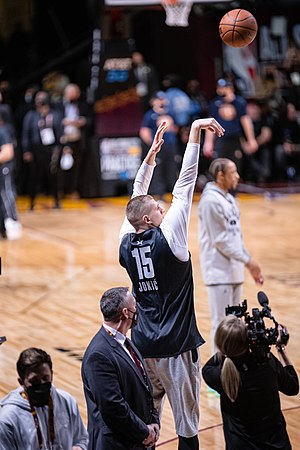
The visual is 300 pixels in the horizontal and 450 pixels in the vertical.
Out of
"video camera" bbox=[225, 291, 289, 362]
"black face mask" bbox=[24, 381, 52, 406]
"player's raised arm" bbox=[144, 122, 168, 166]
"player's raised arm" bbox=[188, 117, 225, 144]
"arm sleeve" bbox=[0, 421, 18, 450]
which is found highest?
"player's raised arm" bbox=[188, 117, 225, 144]

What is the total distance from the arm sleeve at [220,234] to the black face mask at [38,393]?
339 centimetres

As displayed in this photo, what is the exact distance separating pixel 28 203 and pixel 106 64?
11.6 feet

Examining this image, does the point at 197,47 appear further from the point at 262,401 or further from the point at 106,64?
the point at 262,401

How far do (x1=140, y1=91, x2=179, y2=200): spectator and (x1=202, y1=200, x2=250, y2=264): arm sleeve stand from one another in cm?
1036

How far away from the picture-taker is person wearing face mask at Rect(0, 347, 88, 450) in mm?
5359

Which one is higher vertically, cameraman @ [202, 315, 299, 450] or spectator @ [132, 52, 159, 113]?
spectator @ [132, 52, 159, 113]

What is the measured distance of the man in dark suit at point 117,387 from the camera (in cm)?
550

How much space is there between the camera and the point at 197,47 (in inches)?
1001

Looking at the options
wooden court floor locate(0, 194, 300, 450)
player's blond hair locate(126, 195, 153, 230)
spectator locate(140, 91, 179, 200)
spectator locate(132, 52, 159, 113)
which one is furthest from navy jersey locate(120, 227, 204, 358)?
spectator locate(132, 52, 159, 113)

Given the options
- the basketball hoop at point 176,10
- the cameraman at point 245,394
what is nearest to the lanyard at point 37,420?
the cameraman at point 245,394

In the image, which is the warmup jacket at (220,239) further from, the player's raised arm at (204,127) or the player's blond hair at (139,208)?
the player's blond hair at (139,208)

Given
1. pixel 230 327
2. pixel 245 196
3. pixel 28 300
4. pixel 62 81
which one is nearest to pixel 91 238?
pixel 28 300

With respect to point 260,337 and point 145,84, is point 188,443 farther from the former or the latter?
point 145,84

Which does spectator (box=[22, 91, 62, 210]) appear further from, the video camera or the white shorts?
the video camera
